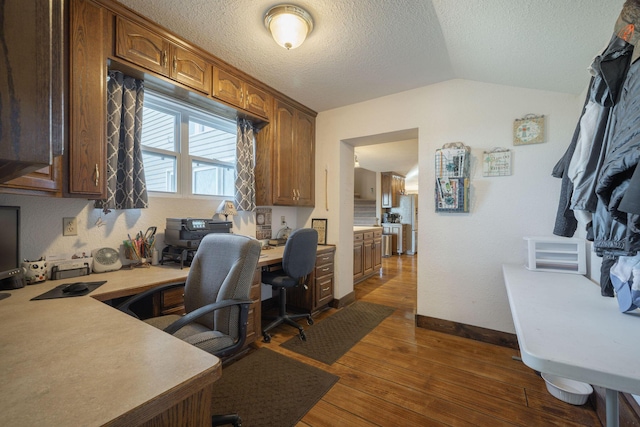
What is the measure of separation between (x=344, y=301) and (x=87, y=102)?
3.06 metres

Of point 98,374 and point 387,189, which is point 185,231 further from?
point 387,189

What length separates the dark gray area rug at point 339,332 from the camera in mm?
2246

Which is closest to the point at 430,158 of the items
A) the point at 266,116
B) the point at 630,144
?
the point at 266,116

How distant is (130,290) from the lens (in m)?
1.48

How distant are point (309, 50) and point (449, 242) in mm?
2186

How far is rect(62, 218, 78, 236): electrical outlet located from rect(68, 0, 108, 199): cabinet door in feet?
1.15

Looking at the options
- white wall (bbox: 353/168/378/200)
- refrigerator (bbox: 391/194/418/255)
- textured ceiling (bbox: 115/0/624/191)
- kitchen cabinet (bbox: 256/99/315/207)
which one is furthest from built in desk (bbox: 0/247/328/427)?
refrigerator (bbox: 391/194/418/255)

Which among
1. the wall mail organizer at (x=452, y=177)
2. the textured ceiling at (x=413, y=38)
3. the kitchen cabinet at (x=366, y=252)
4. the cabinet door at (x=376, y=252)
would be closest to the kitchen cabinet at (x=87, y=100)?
the textured ceiling at (x=413, y=38)

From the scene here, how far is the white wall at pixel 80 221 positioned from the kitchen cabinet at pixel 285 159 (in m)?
0.82

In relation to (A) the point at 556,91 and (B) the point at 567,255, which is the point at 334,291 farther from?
(A) the point at 556,91

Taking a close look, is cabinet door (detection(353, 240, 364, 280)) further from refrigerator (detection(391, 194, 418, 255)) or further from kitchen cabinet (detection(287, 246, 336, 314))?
refrigerator (detection(391, 194, 418, 255))

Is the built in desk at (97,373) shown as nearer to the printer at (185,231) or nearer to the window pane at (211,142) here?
the printer at (185,231)

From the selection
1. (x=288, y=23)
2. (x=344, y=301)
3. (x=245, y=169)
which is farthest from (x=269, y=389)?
(x=288, y=23)

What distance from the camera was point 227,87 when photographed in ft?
7.76
